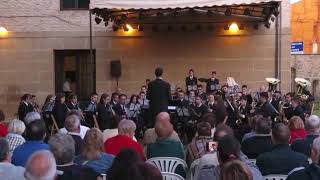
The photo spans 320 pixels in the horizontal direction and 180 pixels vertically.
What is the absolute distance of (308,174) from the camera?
198 inches

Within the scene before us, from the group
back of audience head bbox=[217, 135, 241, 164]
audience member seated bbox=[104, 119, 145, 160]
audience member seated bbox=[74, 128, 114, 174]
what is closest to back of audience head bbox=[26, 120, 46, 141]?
audience member seated bbox=[74, 128, 114, 174]

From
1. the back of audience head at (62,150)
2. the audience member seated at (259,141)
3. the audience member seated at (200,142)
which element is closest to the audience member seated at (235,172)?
the back of audience head at (62,150)

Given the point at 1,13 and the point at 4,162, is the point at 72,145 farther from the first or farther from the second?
the point at 1,13

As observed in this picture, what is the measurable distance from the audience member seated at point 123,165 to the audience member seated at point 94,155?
129 centimetres

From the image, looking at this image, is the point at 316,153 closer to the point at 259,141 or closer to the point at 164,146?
A: the point at 259,141

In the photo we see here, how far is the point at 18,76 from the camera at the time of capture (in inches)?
851

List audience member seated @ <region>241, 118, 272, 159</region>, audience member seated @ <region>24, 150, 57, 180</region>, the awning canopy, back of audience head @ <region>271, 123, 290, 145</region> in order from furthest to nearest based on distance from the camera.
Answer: the awning canopy < audience member seated @ <region>241, 118, 272, 159</region> < back of audience head @ <region>271, 123, 290, 145</region> < audience member seated @ <region>24, 150, 57, 180</region>

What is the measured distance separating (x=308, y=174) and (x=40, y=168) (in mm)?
2200

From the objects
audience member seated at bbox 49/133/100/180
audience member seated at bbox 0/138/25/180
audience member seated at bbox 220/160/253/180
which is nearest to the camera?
audience member seated at bbox 220/160/253/180

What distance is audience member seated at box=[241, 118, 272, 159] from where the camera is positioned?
760 centimetres

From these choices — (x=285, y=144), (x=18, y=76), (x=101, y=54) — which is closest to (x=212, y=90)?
(x=101, y=54)

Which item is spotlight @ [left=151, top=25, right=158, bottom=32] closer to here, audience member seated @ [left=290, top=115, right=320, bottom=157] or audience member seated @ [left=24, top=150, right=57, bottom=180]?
audience member seated @ [left=290, top=115, right=320, bottom=157]

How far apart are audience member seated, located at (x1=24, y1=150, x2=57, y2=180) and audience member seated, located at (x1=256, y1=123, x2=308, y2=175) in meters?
2.49

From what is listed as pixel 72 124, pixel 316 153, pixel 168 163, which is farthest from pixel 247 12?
pixel 316 153
